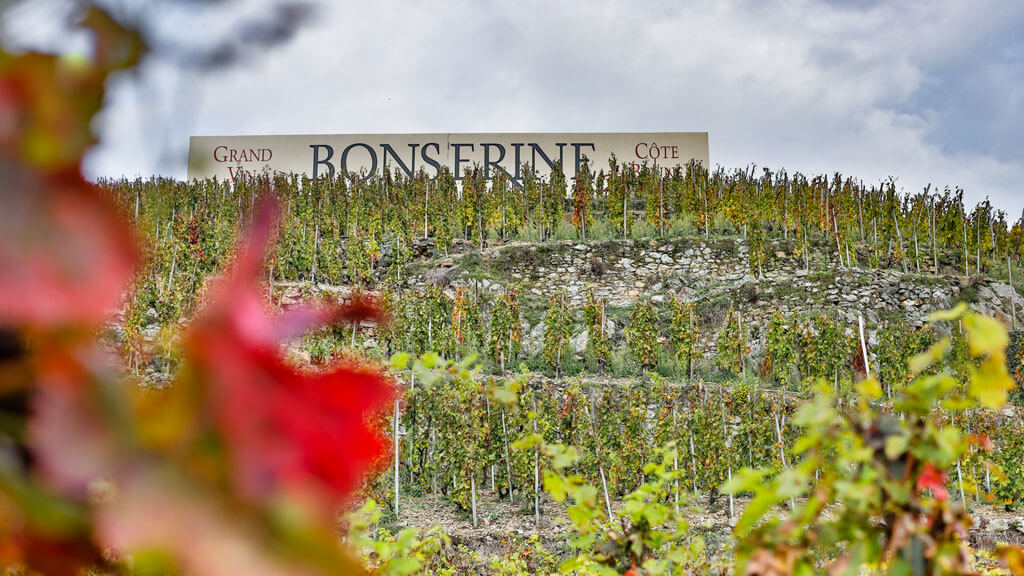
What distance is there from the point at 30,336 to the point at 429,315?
10.9m

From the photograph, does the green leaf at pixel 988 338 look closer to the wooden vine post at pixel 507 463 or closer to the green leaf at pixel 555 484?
the green leaf at pixel 555 484

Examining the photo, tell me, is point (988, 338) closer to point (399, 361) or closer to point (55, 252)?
point (55, 252)

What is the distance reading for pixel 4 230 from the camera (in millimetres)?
240

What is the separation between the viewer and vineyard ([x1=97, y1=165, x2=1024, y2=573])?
8258 mm

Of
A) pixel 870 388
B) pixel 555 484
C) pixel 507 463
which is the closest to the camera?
pixel 870 388

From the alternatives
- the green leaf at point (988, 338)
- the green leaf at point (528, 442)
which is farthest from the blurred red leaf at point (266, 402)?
the green leaf at point (528, 442)

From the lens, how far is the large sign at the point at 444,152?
62.3ft

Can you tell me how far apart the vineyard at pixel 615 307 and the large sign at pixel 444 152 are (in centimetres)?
93

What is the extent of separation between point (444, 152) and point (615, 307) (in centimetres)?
880

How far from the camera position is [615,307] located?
42.0ft

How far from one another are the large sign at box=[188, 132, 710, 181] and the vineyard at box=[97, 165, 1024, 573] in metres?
0.93

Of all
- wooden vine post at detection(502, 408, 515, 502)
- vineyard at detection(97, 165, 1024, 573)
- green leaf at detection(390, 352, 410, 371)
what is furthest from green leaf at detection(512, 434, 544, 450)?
wooden vine post at detection(502, 408, 515, 502)

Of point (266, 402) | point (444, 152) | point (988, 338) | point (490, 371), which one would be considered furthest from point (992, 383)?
point (444, 152)

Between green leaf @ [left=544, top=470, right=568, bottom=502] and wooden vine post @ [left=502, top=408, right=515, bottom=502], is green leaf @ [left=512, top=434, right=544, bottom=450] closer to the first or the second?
green leaf @ [left=544, top=470, right=568, bottom=502]
